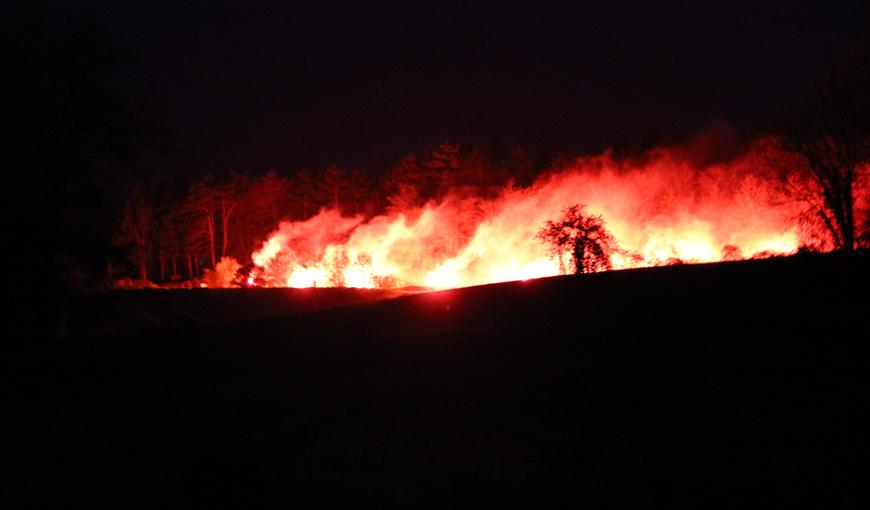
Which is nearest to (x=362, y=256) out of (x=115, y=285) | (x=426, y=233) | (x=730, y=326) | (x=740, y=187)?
(x=426, y=233)

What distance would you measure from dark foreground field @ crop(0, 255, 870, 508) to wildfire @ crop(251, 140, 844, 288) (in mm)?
7274

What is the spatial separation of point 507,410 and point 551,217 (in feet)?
56.6

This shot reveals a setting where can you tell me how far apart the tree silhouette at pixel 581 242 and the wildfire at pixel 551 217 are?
51 cm

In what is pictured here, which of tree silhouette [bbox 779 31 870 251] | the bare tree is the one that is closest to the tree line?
the bare tree

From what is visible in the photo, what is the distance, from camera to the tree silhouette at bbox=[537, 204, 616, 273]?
12945 mm

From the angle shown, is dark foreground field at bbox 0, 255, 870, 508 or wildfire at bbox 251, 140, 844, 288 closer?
dark foreground field at bbox 0, 255, 870, 508

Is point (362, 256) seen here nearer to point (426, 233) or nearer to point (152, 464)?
point (426, 233)

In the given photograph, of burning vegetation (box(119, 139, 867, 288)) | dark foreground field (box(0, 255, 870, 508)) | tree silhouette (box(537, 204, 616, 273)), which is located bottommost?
dark foreground field (box(0, 255, 870, 508))

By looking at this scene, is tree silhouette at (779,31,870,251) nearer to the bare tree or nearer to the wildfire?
the wildfire

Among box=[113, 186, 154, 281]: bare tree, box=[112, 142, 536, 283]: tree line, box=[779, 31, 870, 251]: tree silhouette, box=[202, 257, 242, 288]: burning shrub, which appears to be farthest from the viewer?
box=[113, 186, 154, 281]: bare tree

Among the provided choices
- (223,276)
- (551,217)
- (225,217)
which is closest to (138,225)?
(225,217)

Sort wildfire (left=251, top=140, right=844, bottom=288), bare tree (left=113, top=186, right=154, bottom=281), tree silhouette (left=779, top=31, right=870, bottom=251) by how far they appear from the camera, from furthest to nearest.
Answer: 1. bare tree (left=113, top=186, right=154, bottom=281)
2. wildfire (left=251, top=140, right=844, bottom=288)
3. tree silhouette (left=779, top=31, right=870, bottom=251)

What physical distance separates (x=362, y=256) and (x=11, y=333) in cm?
1127

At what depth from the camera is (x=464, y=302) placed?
9477 millimetres
